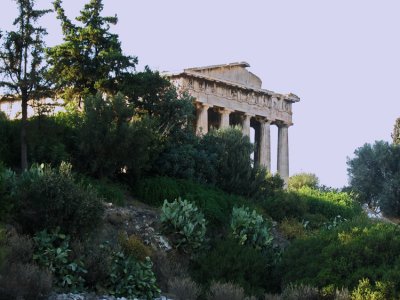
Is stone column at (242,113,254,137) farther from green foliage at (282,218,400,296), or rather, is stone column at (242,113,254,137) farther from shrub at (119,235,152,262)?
shrub at (119,235,152,262)

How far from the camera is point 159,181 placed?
1129 inches

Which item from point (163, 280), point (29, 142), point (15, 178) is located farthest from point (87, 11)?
point (163, 280)

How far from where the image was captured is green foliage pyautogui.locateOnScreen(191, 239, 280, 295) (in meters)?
22.0

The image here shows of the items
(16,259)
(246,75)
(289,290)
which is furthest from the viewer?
(246,75)

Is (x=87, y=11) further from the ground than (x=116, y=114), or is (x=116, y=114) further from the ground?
(x=87, y=11)

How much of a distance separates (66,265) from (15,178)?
3.72m

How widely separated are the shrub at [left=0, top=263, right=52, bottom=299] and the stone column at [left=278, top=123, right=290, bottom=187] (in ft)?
127

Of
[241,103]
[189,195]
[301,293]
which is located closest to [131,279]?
[301,293]

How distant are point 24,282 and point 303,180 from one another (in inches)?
1448

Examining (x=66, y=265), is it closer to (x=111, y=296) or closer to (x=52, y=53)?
(x=111, y=296)

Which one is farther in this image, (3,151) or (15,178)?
(3,151)

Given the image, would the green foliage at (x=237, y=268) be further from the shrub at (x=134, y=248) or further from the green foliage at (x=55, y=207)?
the green foliage at (x=55, y=207)

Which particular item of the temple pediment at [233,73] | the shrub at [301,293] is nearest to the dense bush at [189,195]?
the shrub at [301,293]

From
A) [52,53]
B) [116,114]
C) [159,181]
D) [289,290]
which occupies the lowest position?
[289,290]
